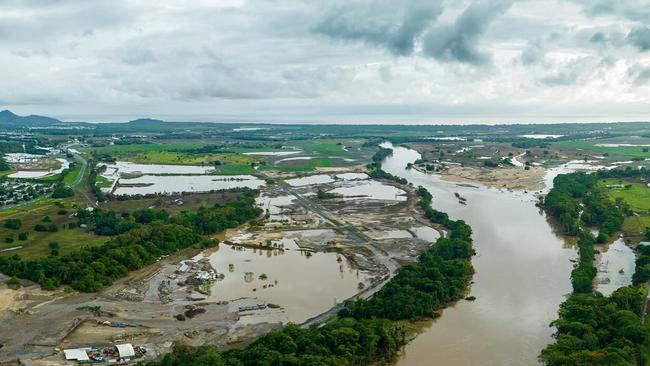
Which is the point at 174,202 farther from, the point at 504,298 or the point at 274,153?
the point at 274,153

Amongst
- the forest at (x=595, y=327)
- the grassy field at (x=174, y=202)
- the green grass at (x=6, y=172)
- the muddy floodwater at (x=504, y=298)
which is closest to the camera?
the forest at (x=595, y=327)

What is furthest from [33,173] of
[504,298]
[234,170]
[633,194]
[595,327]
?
[633,194]

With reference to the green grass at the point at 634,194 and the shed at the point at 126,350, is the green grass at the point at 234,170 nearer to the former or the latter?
the green grass at the point at 634,194

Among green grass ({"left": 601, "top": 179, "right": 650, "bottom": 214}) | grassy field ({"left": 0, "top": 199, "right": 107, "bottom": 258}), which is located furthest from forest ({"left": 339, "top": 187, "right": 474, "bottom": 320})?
green grass ({"left": 601, "top": 179, "right": 650, "bottom": 214})

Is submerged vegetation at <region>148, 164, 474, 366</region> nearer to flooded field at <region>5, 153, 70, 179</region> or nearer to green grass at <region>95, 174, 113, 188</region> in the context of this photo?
green grass at <region>95, 174, 113, 188</region>

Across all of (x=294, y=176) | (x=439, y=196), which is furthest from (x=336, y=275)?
(x=294, y=176)

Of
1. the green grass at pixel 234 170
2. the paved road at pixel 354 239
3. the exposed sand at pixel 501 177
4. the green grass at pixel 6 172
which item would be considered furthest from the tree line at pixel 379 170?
the green grass at pixel 6 172
